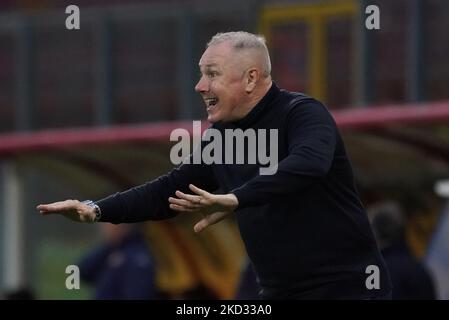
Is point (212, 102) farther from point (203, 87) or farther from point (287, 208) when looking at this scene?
point (287, 208)

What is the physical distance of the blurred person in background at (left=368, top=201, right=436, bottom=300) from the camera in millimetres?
9789

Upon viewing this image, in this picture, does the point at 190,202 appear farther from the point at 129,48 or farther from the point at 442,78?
the point at 129,48

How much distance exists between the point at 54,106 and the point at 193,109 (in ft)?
12.8

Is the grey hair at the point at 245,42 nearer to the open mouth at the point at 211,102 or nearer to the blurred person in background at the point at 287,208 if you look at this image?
the blurred person in background at the point at 287,208

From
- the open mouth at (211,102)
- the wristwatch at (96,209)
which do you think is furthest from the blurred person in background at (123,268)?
the open mouth at (211,102)

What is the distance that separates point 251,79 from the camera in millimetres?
6246

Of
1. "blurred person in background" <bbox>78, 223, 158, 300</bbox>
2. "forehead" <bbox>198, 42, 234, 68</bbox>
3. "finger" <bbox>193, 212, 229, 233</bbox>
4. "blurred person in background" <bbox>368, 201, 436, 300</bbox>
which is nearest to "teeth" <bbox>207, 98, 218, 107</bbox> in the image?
"forehead" <bbox>198, 42, 234, 68</bbox>

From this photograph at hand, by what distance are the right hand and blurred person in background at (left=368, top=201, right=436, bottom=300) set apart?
3662 mm

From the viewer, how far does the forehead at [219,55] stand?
6199mm

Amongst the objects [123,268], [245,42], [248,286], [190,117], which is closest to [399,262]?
[248,286]

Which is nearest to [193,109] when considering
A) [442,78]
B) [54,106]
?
[442,78]

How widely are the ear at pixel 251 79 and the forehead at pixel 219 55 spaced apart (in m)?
0.10

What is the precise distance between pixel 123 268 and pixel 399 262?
2.86 meters

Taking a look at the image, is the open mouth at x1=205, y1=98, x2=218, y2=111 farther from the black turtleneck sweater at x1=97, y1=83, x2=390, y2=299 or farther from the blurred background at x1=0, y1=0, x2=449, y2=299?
the blurred background at x1=0, y1=0, x2=449, y2=299
